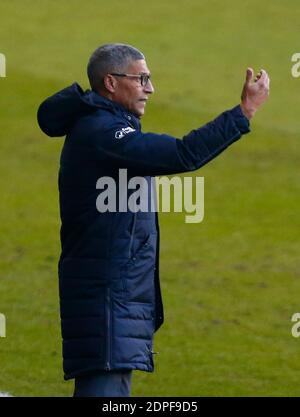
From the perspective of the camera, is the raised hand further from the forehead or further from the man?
the forehead

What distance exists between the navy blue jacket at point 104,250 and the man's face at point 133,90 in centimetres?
5

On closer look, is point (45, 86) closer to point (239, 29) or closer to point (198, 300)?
point (239, 29)

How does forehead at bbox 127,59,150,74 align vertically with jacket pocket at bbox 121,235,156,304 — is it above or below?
above

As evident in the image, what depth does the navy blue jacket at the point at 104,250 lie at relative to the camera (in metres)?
6.73

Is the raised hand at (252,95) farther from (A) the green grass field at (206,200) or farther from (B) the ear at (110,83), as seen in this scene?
(A) the green grass field at (206,200)

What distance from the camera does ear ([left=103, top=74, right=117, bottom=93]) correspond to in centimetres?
692

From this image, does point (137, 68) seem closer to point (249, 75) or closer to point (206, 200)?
point (249, 75)

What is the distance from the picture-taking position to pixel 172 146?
259 inches

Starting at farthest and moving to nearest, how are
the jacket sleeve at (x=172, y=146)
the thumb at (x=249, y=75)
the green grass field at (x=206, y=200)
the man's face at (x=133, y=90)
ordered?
the green grass field at (x=206, y=200) < the man's face at (x=133, y=90) < the thumb at (x=249, y=75) < the jacket sleeve at (x=172, y=146)

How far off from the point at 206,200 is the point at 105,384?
15.1m

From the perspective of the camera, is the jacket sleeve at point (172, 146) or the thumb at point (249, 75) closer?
the jacket sleeve at point (172, 146)

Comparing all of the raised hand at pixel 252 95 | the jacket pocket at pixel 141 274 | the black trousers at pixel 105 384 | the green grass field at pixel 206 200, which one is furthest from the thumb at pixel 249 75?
the green grass field at pixel 206 200

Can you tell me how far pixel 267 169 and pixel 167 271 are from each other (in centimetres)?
798

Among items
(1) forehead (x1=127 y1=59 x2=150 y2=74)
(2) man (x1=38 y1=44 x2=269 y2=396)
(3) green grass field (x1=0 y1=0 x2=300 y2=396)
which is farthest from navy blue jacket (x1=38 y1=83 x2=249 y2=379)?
(3) green grass field (x1=0 y1=0 x2=300 y2=396)
